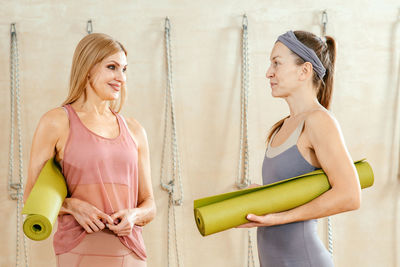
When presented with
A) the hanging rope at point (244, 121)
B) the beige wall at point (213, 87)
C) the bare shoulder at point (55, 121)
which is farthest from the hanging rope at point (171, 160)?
the bare shoulder at point (55, 121)

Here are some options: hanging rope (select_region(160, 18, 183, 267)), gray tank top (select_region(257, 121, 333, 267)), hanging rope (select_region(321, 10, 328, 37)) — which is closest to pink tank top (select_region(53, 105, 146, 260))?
gray tank top (select_region(257, 121, 333, 267))

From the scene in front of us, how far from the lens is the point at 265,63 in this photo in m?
2.91

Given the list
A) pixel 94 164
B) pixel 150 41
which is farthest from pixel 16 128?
pixel 94 164

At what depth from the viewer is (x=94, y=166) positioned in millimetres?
1586

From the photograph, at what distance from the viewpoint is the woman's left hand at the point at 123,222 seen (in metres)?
1.57

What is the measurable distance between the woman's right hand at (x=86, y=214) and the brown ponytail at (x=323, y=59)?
794 mm

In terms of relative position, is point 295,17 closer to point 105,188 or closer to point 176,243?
point 176,243

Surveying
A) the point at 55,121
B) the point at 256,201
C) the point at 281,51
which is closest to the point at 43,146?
the point at 55,121

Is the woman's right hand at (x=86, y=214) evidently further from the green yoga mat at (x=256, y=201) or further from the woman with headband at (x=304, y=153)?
the woman with headband at (x=304, y=153)

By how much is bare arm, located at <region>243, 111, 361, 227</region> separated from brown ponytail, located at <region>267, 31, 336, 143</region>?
213 mm

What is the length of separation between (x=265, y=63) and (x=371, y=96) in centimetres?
69

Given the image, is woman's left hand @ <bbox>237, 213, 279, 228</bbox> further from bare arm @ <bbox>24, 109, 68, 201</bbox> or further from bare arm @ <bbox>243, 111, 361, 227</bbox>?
bare arm @ <bbox>24, 109, 68, 201</bbox>

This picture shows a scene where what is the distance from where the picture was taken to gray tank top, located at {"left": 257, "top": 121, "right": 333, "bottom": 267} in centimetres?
143

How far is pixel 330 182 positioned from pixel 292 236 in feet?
0.69
